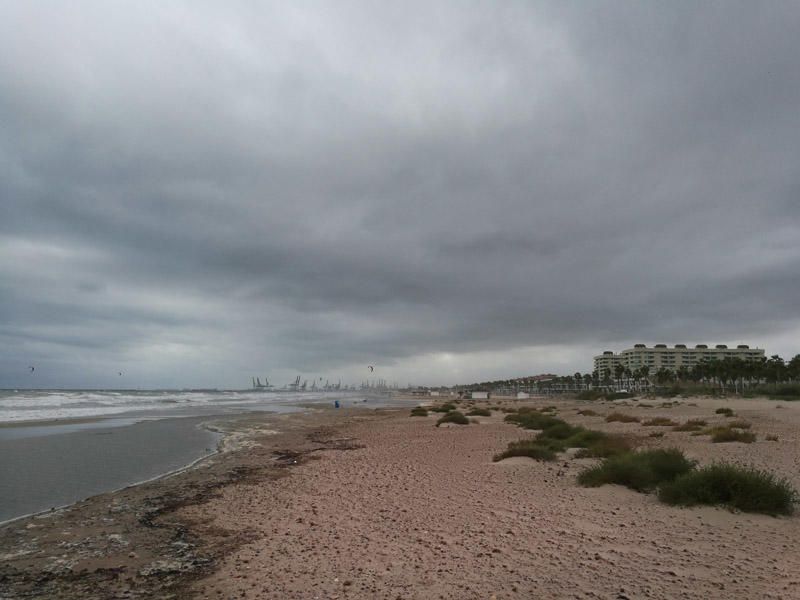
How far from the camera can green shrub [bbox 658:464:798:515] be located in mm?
7894

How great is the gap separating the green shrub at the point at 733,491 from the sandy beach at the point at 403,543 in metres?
0.24

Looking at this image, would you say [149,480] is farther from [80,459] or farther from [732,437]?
[732,437]

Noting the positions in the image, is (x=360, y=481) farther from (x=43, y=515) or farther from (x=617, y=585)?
(x=617, y=585)

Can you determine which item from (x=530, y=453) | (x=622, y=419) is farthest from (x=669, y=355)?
(x=530, y=453)

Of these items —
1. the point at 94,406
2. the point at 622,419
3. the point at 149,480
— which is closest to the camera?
the point at 149,480

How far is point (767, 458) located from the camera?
524 inches

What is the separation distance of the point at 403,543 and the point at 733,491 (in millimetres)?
5517

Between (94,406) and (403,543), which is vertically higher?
(403,543)

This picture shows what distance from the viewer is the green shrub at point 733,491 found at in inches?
311

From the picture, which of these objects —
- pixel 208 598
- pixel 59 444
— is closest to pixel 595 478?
pixel 208 598

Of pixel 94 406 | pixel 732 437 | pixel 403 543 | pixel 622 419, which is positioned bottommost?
pixel 94 406

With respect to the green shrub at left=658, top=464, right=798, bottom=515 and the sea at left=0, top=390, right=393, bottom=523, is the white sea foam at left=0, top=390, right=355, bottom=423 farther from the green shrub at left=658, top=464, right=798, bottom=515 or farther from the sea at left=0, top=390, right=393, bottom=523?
the green shrub at left=658, top=464, right=798, bottom=515

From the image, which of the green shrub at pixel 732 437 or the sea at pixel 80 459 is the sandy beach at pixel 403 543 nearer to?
the sea at pixel 80 459

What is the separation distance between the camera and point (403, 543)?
725 cm
